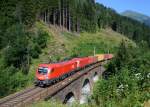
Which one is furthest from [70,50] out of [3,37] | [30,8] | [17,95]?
[17,95]

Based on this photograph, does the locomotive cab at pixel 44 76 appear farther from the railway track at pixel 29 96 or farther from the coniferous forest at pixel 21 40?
the coniferous forest at pixel 21 40

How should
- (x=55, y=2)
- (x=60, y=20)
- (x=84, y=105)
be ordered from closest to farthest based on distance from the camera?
(x=84, y=105)
(x=55, y=2)
(x=60, y=20)

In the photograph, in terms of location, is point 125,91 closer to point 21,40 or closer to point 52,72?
point 52,72

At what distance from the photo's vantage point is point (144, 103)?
15430 millimetres

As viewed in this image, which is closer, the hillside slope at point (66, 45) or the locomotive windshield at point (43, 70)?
the locomotive windshield at point (43, 70)

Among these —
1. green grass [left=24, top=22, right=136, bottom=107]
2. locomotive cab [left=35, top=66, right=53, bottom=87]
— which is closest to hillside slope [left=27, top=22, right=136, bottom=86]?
green grass [left=24, top=22, right=136, bottom=107]

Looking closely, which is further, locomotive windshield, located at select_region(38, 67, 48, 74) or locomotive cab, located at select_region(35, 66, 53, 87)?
locomotive windshield, located at select_region(38, 67, 48, 74)

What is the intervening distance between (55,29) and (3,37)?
41983mm

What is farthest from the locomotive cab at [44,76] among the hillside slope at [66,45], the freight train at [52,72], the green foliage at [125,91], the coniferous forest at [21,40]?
the green foliage at [125,91]

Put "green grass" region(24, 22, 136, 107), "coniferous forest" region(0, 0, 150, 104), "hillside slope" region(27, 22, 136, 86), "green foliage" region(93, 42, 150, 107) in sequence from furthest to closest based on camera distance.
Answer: "green grass" region(24, 22, 136, 107)
"hillside slope" region(27, 22, 136, 86)
"coniferous forest" region(0, 0, 150, 104)
"green foliage" region(93, 42, 150, 107)

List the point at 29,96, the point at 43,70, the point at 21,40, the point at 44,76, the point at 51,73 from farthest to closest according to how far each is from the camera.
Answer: the point at 21,40
the point at 43,70
the point at 51,73
the point at 44,76
the point at 29,96

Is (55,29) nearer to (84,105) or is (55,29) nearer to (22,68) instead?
(22,68)

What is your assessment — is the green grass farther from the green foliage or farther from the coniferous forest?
the green foliage

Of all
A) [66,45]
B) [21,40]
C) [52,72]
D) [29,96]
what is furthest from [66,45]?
[29,96]
